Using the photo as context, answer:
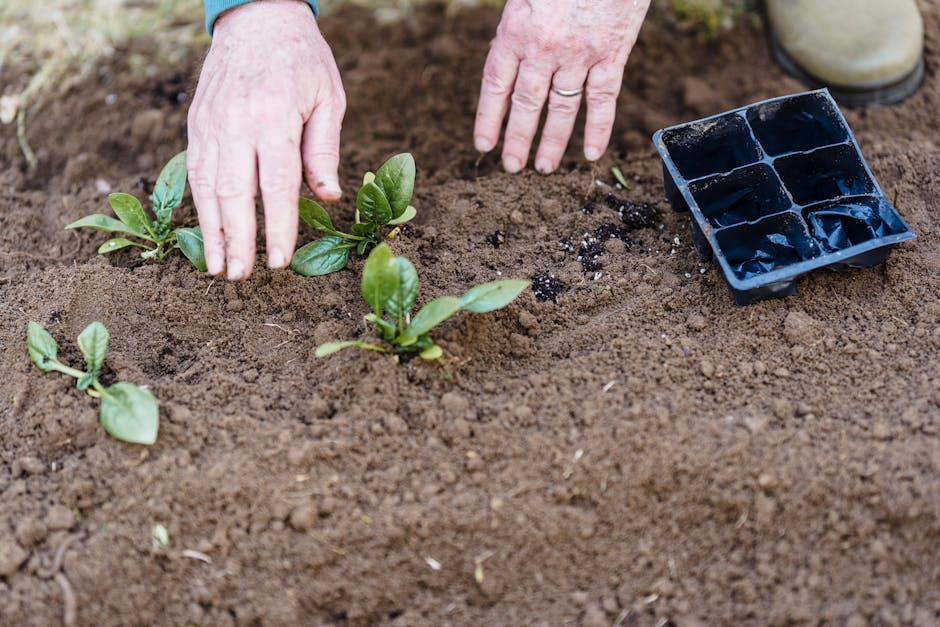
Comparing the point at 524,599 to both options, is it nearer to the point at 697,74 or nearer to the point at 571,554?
the point at 571,554

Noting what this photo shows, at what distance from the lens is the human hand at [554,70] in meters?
2.19

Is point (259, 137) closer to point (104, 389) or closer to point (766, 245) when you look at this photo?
point (104, 389)

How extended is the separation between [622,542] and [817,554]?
372 mm

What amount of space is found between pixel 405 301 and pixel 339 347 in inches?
7.5

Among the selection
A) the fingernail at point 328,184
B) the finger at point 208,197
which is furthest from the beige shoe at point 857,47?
the finger at point 208,197

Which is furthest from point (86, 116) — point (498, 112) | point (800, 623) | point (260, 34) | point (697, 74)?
point (800, 623)

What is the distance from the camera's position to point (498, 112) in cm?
238

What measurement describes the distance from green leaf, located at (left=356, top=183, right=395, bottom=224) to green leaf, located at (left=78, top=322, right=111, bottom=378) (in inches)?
26.5

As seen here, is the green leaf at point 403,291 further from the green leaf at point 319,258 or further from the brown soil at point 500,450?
the green leaf at point 319,258

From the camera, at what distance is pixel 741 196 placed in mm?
2174

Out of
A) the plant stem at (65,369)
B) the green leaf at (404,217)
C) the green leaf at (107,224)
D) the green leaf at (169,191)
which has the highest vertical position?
the green leaf at (169,191)

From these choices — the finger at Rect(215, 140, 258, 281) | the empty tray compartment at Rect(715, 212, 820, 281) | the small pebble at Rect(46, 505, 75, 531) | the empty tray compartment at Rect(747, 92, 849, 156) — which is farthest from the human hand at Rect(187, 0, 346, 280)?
the empty tray compartment at Rect(747, 92, 849, 156)

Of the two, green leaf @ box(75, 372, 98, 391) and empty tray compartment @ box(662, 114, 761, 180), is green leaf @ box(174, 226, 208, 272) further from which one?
empty tray compartment @ box(662, 114, 761, 180)

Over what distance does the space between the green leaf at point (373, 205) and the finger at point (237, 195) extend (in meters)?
0.30
